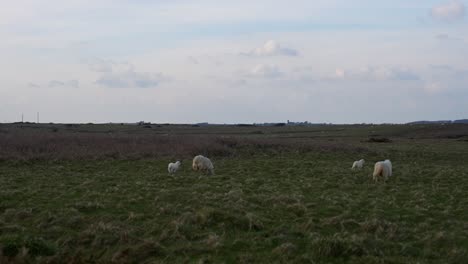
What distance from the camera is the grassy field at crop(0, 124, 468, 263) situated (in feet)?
33.5

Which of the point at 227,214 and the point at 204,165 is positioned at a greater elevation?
the point at 204,165

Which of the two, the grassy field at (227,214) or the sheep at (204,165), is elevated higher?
the sheep at (204,165)

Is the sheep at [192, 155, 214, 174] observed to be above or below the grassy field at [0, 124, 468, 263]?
above

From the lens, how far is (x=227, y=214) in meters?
12.9

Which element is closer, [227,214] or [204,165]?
[227,214]

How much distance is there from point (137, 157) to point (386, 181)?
1550 cm

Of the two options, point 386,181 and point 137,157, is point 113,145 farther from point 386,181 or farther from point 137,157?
point 386,181

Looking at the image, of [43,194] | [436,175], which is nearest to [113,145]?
[43,194]

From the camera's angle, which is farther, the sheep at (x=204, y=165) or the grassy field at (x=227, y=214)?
the sheep at (x=204, y=165)

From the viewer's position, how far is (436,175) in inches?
945

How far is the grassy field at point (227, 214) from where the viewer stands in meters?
10.2

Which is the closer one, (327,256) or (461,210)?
(327,256)

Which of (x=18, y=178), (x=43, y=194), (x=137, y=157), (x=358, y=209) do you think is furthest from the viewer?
(x=137, y=157)

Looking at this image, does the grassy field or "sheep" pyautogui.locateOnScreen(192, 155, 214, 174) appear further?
"sheep" pyautogui.locateOnScreen(192, 155, 214, 174)
